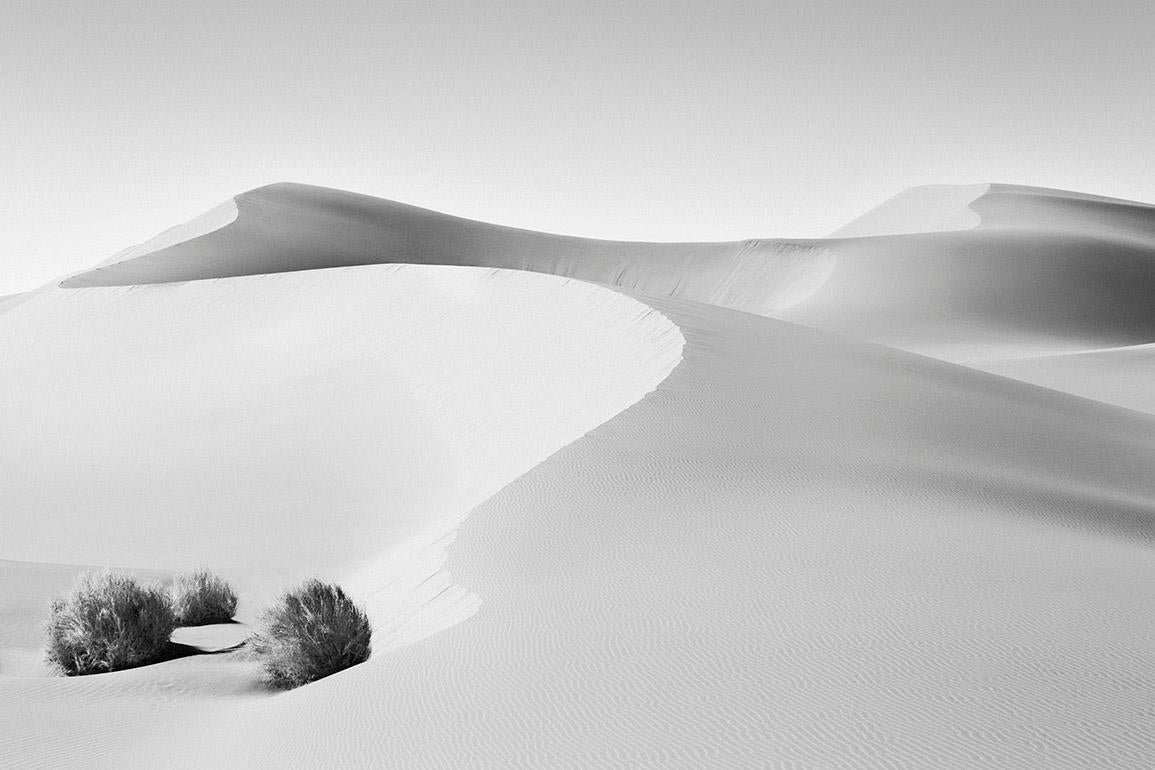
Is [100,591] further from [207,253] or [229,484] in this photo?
[207,253]

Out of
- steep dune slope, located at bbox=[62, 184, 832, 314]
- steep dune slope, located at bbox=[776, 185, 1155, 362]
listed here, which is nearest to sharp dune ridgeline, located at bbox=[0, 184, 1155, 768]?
steep dune slope, located at bbox=[776, 185, 1155, 362]

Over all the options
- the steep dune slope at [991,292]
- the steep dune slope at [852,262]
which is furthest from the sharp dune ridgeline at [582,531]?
the steep dune slope at [852,262]

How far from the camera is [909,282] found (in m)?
47.8

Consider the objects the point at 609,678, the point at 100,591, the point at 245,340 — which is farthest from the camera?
the point at 245,340

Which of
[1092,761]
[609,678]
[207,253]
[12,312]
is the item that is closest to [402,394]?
[609,678]

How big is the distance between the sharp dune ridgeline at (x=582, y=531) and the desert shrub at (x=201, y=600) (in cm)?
36

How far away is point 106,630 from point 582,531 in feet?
10.4

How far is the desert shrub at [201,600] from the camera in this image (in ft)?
27.1

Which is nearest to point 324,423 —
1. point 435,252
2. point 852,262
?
point 852,262

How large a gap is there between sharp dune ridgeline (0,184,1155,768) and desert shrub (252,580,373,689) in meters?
0.23

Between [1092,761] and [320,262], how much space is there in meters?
45.1

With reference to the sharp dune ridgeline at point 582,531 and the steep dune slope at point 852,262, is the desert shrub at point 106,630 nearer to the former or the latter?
the sharp dune ridgeline at point 582,531

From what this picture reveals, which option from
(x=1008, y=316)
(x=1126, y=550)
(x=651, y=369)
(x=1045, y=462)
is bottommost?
(x=1008, y=316)

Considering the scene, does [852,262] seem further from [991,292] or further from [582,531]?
[582,531]
